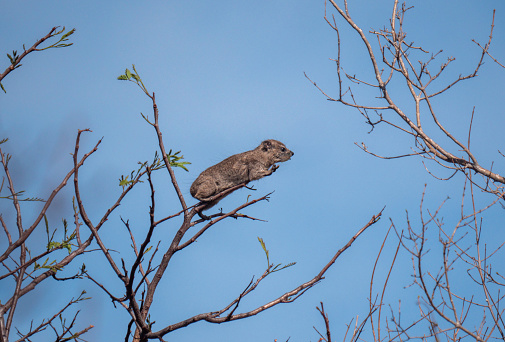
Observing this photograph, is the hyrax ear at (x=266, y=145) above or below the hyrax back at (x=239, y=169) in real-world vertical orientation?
above

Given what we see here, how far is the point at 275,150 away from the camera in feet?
26.2

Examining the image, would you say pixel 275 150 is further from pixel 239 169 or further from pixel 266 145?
pixel 239 169

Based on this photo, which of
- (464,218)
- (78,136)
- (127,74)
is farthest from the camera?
(464,218)

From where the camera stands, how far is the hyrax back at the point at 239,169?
22.0 ft

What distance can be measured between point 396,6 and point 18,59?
4609 millimetres

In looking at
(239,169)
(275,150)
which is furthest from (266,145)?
(239,169)

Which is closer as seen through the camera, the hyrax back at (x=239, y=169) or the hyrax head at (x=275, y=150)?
the hyrax back at (x=239, y=169)

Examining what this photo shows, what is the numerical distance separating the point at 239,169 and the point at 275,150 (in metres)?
0.97

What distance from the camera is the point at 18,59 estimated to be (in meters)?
3.20

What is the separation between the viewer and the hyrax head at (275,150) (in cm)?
791

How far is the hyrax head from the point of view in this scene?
791 centimetres

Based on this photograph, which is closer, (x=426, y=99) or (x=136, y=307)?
(x=136, y=307)

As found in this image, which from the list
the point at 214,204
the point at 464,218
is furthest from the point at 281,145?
the point at 464,218

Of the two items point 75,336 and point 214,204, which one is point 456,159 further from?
point 75,336
